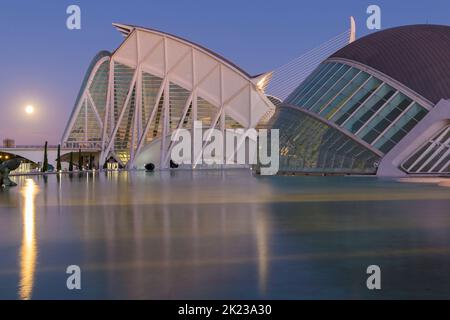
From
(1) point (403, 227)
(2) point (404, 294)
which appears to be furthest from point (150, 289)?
(1) point (403, 227)

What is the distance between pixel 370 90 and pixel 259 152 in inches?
686

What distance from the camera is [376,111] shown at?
149 ft

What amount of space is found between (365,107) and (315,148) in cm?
566

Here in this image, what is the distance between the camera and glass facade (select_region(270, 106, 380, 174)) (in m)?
45.4

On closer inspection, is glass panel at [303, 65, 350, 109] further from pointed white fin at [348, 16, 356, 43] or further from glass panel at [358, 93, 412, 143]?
pointed white fin at [348, 16, 356, 43]

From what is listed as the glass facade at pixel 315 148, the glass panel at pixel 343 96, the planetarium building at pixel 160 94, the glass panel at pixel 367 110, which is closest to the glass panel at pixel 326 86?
the glass facade at pixel 315 148

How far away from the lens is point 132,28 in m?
92.2

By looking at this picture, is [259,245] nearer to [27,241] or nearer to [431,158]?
[27,241]

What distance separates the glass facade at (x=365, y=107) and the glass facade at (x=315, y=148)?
3.04ft

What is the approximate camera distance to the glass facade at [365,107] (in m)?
44.3

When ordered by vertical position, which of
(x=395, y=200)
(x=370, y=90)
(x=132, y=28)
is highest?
(x=132, y=28)

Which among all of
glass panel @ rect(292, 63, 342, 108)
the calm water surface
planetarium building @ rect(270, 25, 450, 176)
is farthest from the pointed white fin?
the calm water surface

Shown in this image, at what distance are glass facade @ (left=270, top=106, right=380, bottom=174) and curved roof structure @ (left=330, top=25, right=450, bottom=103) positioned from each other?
21.5ft

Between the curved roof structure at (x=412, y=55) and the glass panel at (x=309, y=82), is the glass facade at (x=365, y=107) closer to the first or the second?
the curved roof structure at (x=412, y=55)
